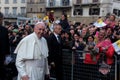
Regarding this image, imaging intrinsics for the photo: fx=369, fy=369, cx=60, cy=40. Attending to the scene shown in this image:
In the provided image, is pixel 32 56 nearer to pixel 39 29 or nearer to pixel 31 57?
pixel 31 57

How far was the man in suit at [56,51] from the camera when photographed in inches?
368

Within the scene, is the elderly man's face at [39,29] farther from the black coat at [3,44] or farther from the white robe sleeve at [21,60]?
the black coat at [3,44]

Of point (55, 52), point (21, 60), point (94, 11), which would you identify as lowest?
point (94, 11)

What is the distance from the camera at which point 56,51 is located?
9.53m

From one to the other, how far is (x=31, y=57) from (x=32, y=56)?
1.2 inches

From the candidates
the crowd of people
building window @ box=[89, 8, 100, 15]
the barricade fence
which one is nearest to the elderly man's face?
the crowd of people

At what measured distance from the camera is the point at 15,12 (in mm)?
76125

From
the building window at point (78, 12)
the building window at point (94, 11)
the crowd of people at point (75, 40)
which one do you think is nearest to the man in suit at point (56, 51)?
the crowd of people at point (75, 40)

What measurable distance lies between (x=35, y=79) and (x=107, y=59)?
2.51 m

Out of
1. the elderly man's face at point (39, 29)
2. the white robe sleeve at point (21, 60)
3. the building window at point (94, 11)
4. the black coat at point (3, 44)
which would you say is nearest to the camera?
the white robe sleeve at point (21, 60)

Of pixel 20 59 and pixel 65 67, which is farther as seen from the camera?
pixel 65 67

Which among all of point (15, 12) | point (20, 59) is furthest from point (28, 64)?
point (15, 12)

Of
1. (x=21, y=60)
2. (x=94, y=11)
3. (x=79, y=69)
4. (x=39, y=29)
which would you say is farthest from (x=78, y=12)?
(x=21, y=60)

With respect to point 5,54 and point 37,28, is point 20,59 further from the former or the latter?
point 5,54
